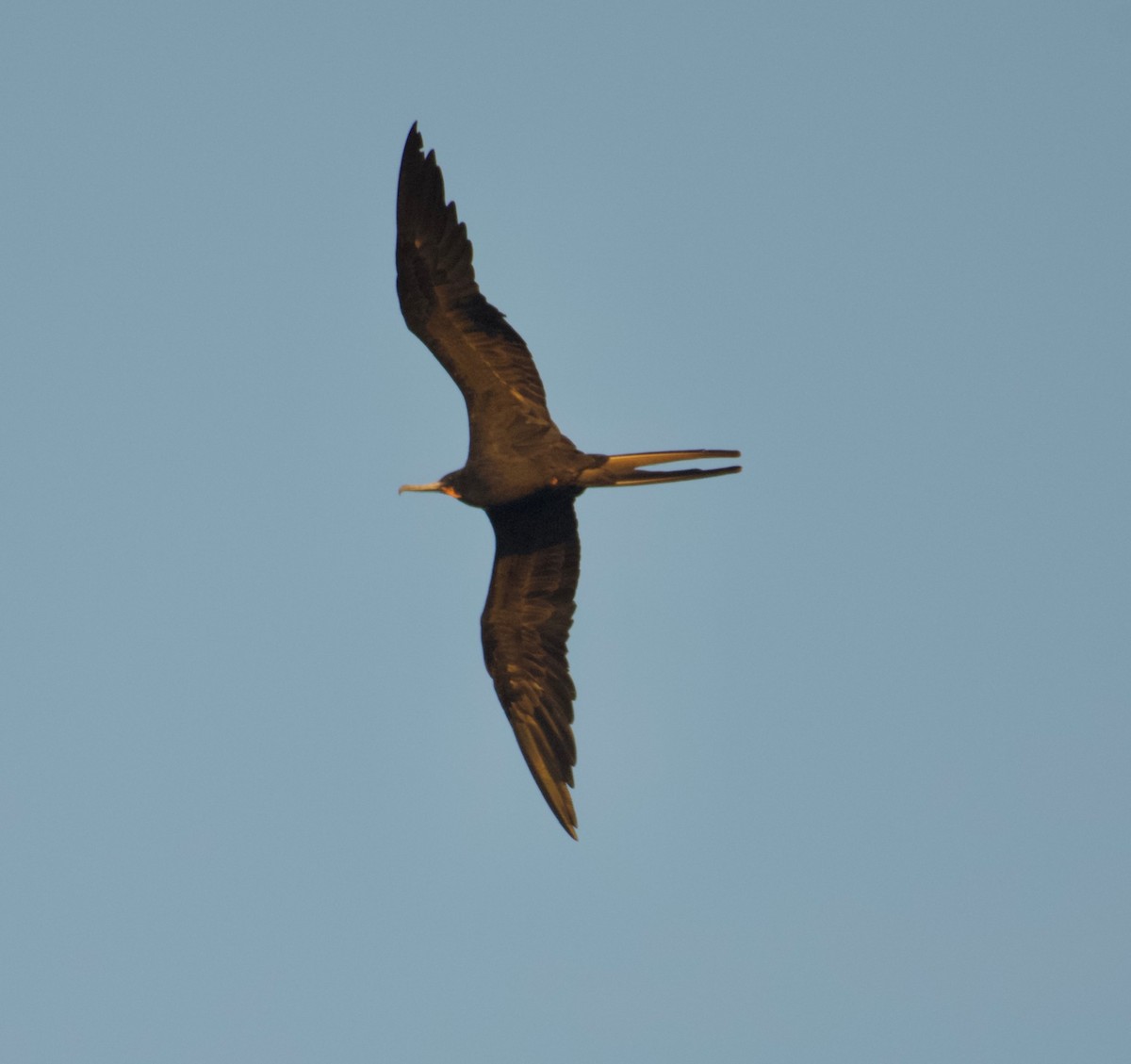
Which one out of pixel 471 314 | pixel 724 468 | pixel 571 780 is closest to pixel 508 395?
pixel 471 314

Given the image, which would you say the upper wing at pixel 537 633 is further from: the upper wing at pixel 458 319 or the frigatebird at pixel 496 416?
the upper wing at pixel 458 319

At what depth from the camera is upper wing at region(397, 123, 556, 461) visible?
18.0m

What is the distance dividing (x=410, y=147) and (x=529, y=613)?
14.2 feet

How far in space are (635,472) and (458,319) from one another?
204cm

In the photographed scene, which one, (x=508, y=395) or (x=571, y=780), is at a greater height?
(x=508, y=395)

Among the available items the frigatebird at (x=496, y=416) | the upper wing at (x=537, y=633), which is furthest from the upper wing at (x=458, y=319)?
the upper wing at (x=537, y=633)

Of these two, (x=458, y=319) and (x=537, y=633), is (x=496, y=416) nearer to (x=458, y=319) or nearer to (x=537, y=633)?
(x=458, y=319)

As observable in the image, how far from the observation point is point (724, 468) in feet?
57.3

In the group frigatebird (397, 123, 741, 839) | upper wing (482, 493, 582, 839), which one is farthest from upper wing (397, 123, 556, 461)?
upper wing (482, 493, 582, 839)

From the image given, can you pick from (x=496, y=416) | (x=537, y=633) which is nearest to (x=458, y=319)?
(x=496, y=416)

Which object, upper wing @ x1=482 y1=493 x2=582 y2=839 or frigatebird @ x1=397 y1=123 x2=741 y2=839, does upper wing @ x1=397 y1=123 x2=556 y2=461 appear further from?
upper wing @ x1=482 y1=493 x2=582 y2=839

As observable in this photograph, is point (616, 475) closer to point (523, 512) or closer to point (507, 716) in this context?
point (523, 512)

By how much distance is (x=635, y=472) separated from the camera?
58.6 feet

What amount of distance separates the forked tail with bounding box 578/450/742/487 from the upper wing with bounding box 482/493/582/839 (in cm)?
78
